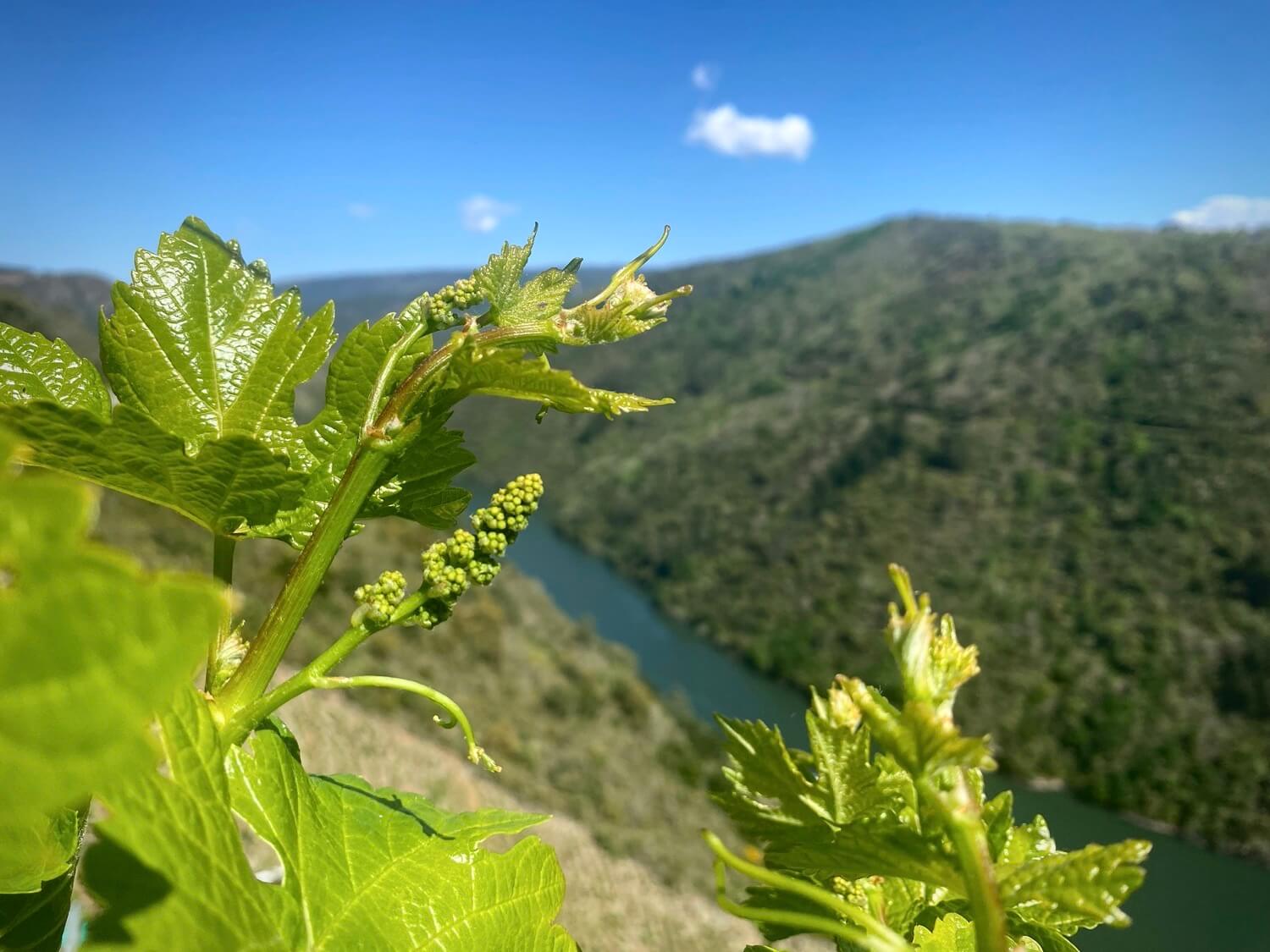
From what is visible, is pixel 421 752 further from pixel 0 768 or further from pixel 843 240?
pixel 843 240

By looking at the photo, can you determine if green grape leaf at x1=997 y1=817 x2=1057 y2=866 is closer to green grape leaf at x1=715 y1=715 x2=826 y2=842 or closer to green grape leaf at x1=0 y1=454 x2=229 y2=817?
green grape leaf at x1=715 y1=715 x2=826 y2=842

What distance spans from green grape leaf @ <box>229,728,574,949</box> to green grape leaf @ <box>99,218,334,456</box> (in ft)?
1.14

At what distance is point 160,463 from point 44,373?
24 cm

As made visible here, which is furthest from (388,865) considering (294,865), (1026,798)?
(1026,798)

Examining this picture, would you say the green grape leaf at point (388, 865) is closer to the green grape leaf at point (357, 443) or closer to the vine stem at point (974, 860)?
the green grape leaf at point (357, 443)

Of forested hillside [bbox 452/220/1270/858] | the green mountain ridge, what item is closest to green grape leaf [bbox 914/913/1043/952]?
forested hillside [bbox 452/220/1270/858]

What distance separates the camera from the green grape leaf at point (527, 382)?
2.31 ft

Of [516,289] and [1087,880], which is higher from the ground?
[516,289]

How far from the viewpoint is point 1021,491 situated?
58.8m

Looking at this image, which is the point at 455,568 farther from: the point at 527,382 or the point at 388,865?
the point at 388,865

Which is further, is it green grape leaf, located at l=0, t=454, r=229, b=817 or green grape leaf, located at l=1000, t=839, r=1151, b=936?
green grape leaf, located at l=1000, t=839, r=1151, b=936

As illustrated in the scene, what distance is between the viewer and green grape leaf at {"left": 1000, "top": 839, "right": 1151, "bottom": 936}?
0.56 m

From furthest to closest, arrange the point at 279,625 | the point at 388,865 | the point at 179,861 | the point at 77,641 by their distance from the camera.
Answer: the point at 388,865, the point at 279,625, the point at 179,861, the point at 77,641

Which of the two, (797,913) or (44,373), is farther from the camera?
(44,373)
